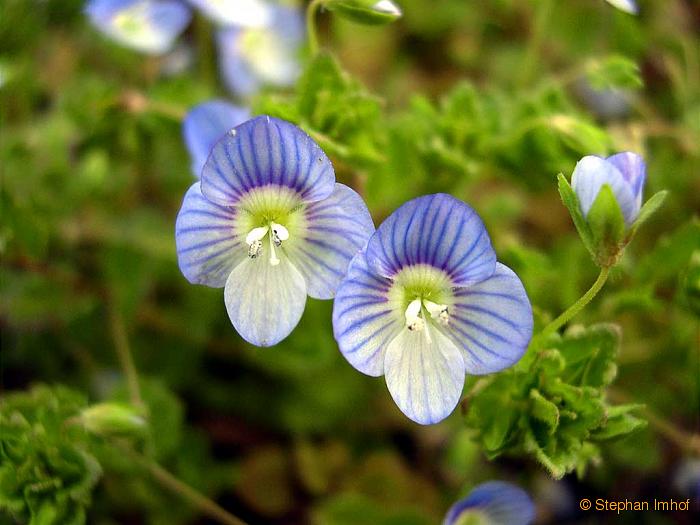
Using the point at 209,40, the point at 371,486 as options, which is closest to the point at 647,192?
the point at 371,486

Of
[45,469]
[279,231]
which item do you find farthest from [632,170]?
[45,469]

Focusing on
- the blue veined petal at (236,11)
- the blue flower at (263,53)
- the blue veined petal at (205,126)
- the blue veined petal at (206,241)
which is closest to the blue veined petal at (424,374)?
the blue veined petal at (206,241)

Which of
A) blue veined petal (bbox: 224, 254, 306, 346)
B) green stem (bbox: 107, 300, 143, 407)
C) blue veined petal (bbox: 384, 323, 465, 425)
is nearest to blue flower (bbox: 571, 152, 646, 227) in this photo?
blue veined petal (bbox: 384, 323, 465, 425)

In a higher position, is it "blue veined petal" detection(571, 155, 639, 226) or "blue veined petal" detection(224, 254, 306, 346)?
"blue veined petal" detection(571, 155, 639, 226)

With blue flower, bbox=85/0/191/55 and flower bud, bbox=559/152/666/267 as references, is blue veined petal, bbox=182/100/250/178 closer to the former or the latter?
blue flower, bbox=85/0/191/55

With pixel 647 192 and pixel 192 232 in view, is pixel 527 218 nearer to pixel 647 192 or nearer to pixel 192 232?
pixel 647 192
